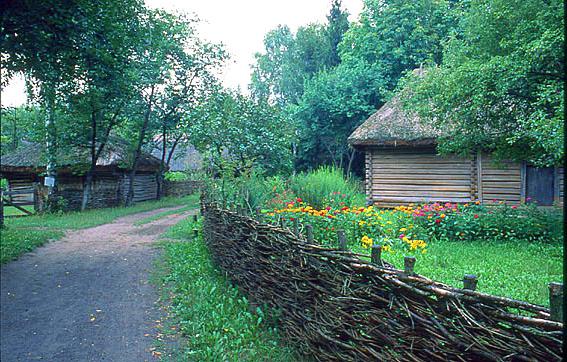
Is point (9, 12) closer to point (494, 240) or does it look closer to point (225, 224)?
point (225, 224)

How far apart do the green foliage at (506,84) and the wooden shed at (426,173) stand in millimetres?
3715

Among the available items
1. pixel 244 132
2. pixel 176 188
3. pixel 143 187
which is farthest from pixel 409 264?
pixel 176 188

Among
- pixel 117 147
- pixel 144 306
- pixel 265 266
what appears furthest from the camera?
pixel 117 147

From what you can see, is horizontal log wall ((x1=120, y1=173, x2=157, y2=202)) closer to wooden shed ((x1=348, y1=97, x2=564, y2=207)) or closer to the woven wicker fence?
wooden shed ((x1=348, y1=97, x2=564, y2=207))

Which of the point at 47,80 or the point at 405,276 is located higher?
the point at 47,80

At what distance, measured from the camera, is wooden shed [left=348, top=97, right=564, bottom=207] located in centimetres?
1362

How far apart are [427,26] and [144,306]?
81.3ft

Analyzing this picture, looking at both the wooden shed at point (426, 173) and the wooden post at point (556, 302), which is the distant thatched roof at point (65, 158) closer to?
the wooden shed at point (426, 173)

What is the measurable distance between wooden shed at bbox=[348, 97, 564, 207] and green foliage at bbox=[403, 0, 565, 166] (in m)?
3.72

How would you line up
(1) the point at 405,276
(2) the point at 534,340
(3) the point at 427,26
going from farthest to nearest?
(3) the point at 427,26
(1) the point at 405,276
(2) the point at 534,340

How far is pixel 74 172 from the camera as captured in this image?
20156mm

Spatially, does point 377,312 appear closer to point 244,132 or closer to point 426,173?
point 426,173

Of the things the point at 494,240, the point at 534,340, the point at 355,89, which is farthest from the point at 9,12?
the point at 355,89

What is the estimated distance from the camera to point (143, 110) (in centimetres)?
2375
